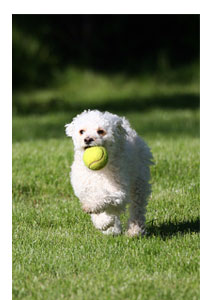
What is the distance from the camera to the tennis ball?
5.12 metres

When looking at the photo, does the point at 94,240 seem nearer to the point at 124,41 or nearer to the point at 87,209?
the point at 87,209

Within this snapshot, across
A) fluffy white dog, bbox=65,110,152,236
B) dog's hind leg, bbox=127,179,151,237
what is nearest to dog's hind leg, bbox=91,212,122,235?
fluffy white dog, bbox=65,110,152,236

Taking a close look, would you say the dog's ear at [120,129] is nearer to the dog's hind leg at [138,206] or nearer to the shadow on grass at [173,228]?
the dog's hind leg at [138,206]

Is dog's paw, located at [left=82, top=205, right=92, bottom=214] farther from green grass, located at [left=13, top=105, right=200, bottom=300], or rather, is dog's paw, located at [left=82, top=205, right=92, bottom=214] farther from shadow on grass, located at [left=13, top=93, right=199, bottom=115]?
shadow on grass, located at [left=13, top=93, right=199, bottom=115]

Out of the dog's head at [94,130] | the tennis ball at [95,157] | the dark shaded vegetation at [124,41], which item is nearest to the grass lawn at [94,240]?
the tennis ball at [95,157]

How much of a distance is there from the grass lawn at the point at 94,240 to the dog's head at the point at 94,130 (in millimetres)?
1059

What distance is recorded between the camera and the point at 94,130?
17.2 ft

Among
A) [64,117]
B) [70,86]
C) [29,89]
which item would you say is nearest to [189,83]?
[70,86]

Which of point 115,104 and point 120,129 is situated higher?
point 115,104

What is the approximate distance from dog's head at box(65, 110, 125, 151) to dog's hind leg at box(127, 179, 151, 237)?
0.92m

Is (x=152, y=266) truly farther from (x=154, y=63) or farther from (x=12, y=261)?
(x=154, y=63)

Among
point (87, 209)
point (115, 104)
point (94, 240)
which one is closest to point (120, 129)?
point (87, 209)

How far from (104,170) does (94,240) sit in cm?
78

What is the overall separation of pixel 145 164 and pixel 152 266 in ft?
4.78
